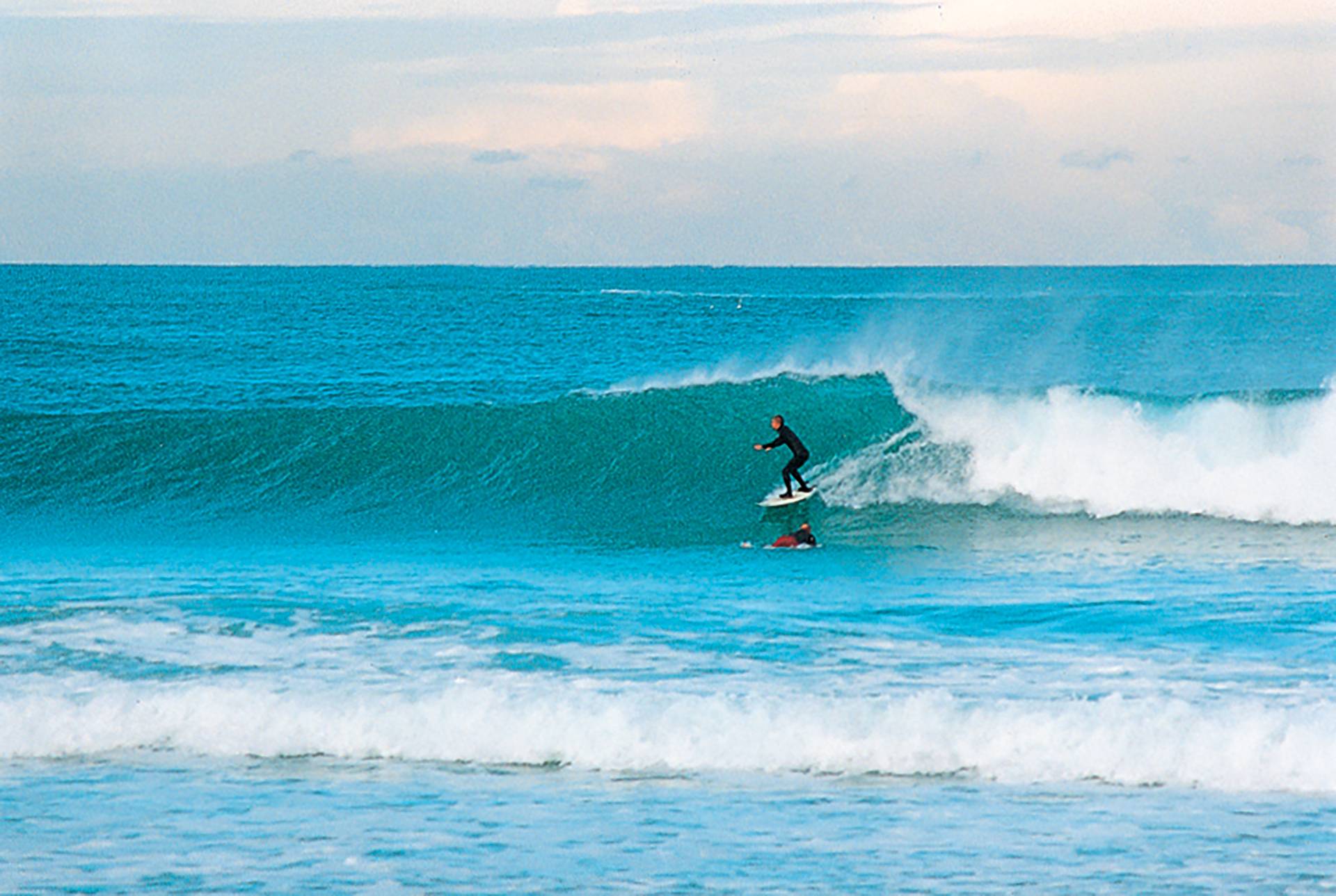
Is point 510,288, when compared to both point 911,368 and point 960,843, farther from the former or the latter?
point 960,843

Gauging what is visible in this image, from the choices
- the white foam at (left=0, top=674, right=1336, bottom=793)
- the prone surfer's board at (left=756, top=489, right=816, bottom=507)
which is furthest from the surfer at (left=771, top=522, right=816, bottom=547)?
the white foam at (left=0, top=674, right=1336, bottom=793)

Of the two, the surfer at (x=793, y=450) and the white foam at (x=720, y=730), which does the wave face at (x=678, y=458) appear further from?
the white foam at (x=720, y=730)

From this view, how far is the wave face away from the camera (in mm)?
16938

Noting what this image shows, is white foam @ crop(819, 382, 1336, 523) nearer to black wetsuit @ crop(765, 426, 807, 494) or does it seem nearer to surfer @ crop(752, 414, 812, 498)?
surfer @ crop(752, 414, 812, 498)

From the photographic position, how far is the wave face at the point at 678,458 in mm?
16938

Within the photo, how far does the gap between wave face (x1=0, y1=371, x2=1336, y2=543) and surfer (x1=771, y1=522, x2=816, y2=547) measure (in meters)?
1.23

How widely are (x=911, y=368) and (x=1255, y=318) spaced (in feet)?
121

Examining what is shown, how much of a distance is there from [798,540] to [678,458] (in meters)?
5.04

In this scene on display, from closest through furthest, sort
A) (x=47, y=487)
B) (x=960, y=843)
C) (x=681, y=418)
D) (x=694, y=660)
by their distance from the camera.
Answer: (x=960, y=843) → (x=694, y=660) → (x=47, y=487) → (x=681, y=418)

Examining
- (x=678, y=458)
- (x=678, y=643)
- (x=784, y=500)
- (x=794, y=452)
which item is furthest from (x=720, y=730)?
(x=678, y=458)

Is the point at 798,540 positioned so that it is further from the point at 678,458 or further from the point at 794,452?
the point at 678,458

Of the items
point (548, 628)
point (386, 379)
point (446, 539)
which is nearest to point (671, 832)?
point (548, 628)

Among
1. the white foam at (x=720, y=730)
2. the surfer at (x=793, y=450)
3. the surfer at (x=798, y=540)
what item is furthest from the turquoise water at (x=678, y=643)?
the surfer at (x=793, y=450)

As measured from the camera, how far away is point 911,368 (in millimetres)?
35125
